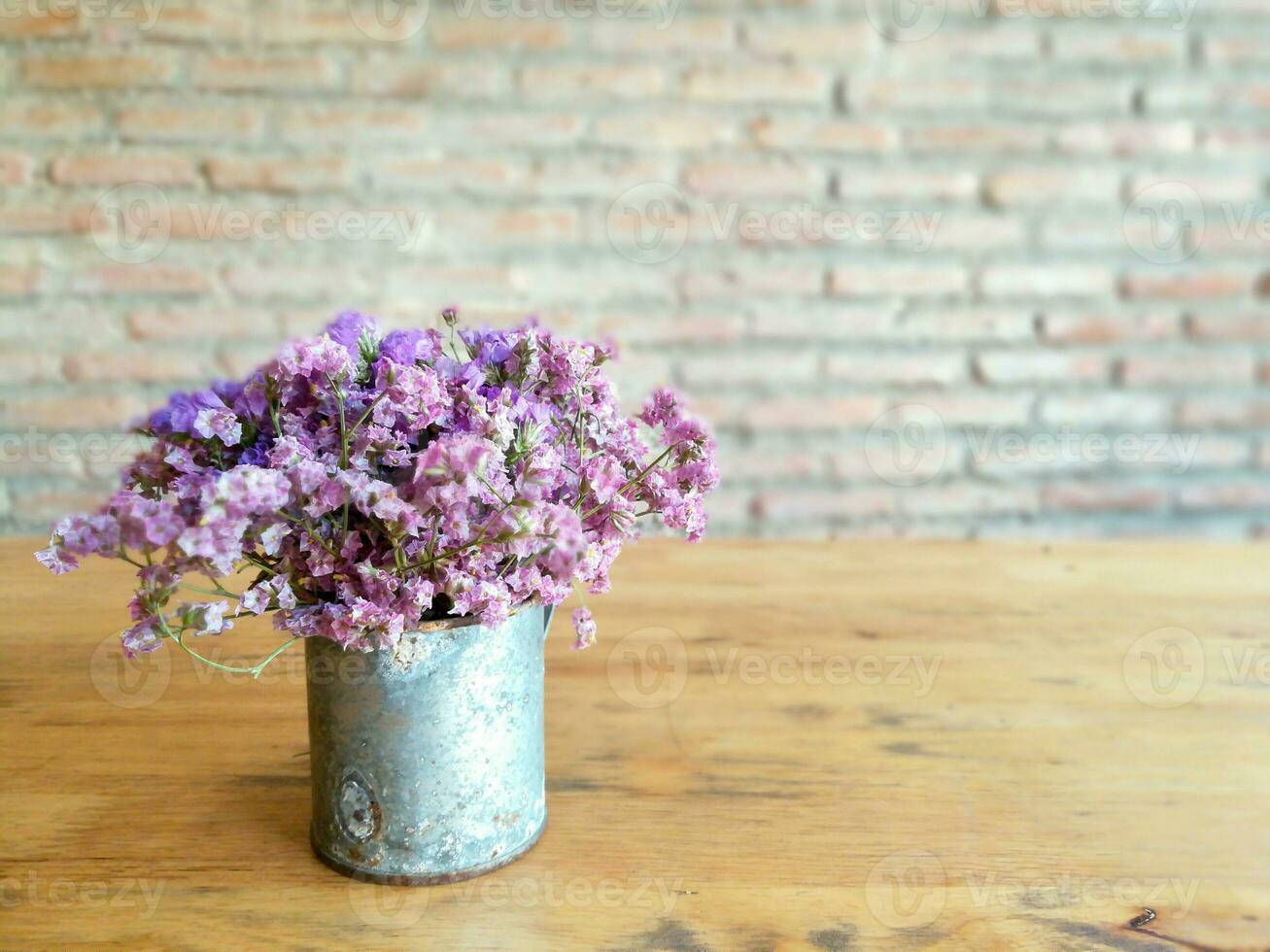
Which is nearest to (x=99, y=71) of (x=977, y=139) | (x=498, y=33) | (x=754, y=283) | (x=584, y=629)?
(x=498, y=33)

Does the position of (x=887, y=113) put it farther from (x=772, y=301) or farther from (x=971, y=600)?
(x=971, y=600)

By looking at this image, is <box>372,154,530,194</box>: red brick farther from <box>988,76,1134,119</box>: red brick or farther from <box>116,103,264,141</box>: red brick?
<box>988,76,1134,119</box>: red brick

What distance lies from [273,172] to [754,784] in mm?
1682

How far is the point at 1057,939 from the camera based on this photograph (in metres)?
0.63

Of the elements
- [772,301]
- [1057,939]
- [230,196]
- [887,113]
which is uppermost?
[887,113]

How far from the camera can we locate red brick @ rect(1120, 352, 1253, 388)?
2.24 meters

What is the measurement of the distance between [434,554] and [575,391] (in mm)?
136

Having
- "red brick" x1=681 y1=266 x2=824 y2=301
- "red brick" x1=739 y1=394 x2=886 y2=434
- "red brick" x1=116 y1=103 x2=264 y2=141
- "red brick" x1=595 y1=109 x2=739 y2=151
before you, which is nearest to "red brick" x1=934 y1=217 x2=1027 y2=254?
"red brick" x1=681 y1=266 x2=824 y2=301

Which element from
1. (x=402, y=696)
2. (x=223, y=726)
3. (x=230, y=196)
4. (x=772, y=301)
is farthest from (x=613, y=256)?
(x=402, y=696)

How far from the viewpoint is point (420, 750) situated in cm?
67

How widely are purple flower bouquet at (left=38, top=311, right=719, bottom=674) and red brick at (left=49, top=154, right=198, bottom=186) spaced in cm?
165

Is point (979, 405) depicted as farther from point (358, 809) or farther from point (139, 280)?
point (358, 809)

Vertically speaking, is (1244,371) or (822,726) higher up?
(1244,371)

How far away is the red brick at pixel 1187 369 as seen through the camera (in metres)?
2.24
